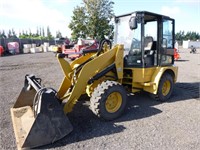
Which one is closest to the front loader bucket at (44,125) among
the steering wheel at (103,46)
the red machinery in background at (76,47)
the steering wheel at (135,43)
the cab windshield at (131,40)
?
the steering wheel at (103,46)

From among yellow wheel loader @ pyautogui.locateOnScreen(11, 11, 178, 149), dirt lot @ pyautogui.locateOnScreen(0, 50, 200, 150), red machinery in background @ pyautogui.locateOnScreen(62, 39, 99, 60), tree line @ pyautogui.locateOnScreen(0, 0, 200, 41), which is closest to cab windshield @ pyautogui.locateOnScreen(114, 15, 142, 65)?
yellow wheel loader @ pyautogui.locateOnScreen(11, 11, 178, 149)

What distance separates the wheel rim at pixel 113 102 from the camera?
483 cm

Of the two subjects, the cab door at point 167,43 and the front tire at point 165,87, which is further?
the cab door at point 167,43

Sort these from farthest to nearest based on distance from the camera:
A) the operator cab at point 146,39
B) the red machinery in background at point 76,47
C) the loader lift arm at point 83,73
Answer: the red machinery in background at point 76,47 → the operator cab at point 146,39 → the loader lift arm at point 83,73

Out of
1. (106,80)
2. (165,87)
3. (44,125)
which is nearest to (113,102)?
(106,80)

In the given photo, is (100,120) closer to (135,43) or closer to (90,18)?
(135,43)

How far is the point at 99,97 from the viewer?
4602 millimetres

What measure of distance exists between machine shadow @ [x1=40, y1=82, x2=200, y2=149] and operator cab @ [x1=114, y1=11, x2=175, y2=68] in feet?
3.45

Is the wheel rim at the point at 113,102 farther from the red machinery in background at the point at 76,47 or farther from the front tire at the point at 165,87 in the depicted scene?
the red machinery in background at the point at 76,47

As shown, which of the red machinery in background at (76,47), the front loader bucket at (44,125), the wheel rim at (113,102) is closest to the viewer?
the front loader bucket at (44,125)

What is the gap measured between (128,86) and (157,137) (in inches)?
86.6

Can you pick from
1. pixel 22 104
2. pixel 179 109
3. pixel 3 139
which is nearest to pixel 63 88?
pixel 22 104

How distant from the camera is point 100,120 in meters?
4.80

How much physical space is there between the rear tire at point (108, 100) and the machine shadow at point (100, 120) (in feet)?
0.60
